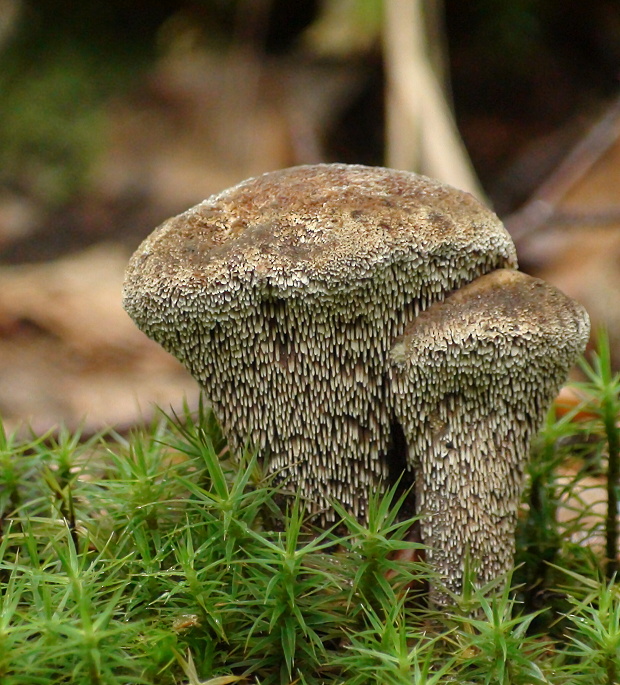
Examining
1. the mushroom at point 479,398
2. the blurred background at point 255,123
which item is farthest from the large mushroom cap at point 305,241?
the blurred background at point 255,123

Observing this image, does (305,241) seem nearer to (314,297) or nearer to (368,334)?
(314,297)

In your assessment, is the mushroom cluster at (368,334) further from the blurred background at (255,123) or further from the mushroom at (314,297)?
the blurred background at (255,123)

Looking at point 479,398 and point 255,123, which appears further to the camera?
point 255,123

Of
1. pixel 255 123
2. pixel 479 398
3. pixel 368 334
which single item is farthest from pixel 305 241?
pixel 255 123

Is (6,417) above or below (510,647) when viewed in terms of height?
above

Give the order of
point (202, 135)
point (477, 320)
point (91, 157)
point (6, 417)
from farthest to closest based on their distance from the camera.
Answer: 1. point (202, 135)
2. point (91, 157)
3. point (6, 417)
4. point (477, 320)

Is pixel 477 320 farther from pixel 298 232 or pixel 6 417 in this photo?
pixel 6 417

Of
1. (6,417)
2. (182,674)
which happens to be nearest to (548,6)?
(6,417)
